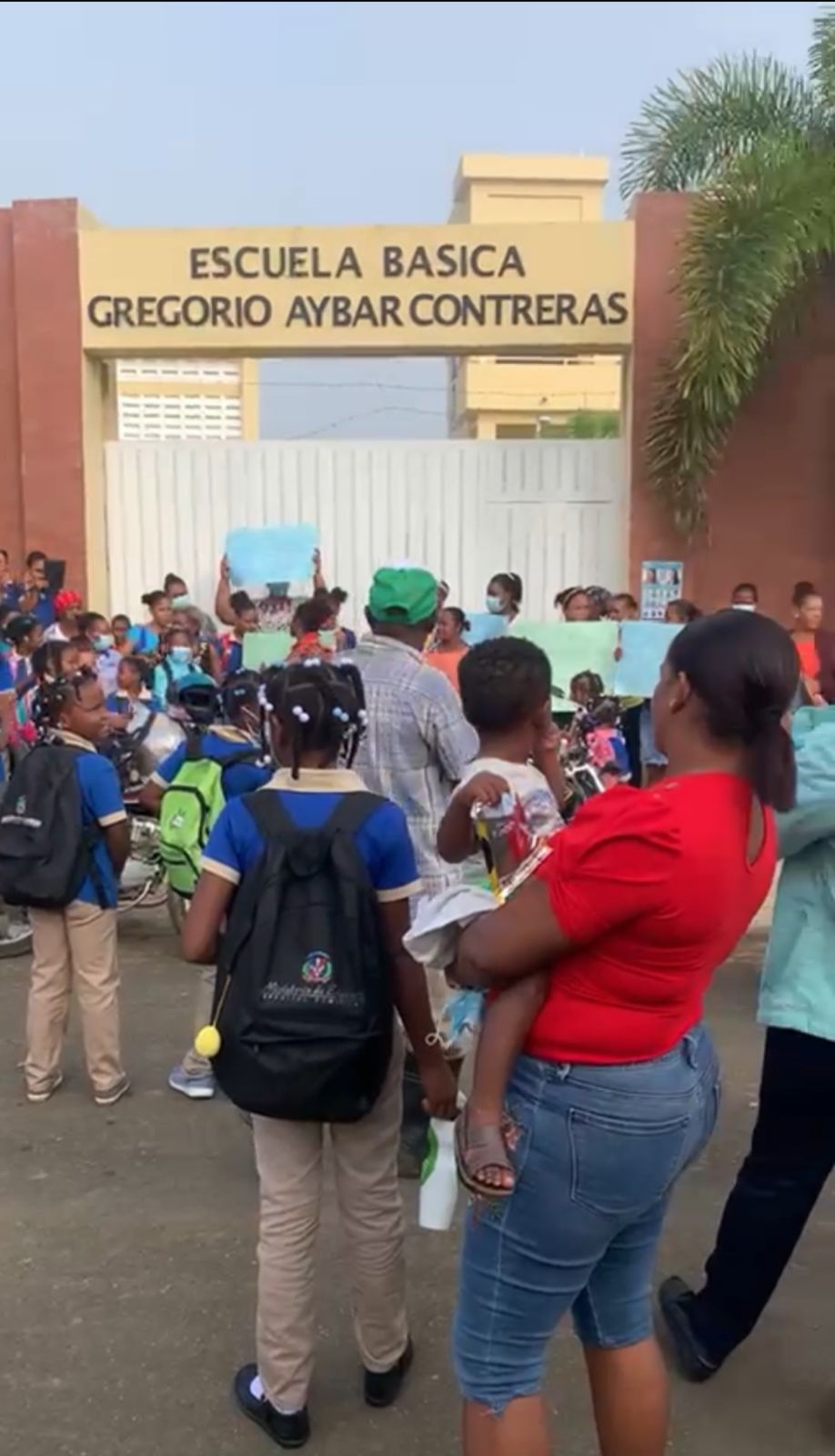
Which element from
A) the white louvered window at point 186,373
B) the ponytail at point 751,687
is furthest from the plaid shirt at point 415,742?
the white louvered window at point 186,373

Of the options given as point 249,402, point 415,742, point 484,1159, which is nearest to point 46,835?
point 415,742

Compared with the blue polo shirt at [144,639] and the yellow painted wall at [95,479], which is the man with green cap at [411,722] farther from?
the yellow painted wall at [95,479]

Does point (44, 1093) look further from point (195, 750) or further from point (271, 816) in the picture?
point (271, 816)

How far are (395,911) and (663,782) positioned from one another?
96 centimetres

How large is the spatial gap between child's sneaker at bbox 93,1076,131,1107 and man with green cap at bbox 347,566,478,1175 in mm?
1371

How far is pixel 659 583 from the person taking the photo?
35.9 feet

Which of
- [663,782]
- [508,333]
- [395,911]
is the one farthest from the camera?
[508,333]

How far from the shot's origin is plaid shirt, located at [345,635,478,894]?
390cm

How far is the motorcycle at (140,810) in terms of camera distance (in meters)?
6.86

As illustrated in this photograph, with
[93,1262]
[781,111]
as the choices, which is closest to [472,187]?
[781,111]

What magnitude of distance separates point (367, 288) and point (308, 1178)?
30.0 feet

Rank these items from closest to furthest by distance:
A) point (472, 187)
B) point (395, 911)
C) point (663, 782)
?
point (663, 782), point (395, 911), point (472, 187)

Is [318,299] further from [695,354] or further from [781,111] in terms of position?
[781,111]

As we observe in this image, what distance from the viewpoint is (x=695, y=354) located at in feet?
32.9
